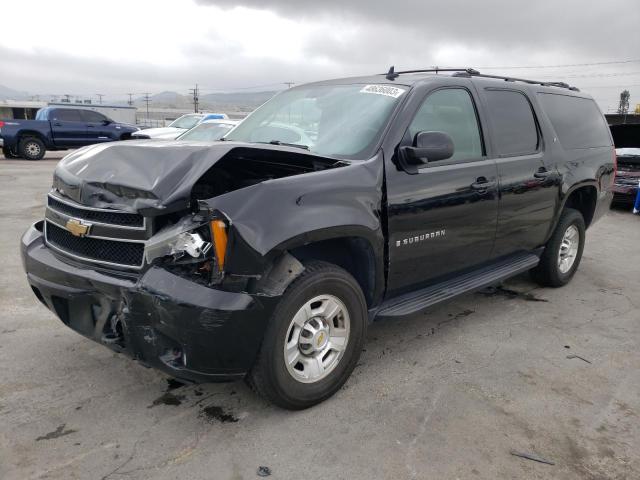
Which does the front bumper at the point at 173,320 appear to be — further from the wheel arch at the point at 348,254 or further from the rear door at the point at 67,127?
the rear door at the point at 67,127

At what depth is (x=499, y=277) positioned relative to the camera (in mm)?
4273

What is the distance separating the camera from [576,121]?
5.34 meters

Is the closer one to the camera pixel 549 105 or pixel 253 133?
pixel 253 133

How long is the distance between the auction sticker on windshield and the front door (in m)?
0.19

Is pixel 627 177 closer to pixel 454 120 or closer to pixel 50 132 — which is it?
pixel 454 120

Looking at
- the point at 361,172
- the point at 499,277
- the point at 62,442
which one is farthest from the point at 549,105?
the point at 62,442

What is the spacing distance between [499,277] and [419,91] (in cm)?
167

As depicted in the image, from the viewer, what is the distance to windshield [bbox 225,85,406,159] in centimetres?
345

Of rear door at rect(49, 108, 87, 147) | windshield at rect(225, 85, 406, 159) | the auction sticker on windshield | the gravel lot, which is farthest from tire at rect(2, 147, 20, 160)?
the auction sticker on windshield

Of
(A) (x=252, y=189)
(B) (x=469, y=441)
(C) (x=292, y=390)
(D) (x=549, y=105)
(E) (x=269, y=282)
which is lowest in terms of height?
(B) (x=469, y=441)

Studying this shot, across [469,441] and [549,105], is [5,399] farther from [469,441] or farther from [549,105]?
[549,105]

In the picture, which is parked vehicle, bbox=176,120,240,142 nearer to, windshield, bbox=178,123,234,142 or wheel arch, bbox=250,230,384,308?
windshield, bbox=178,123,234,142

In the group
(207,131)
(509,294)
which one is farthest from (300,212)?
(207,131)

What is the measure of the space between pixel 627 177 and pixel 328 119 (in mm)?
9549
